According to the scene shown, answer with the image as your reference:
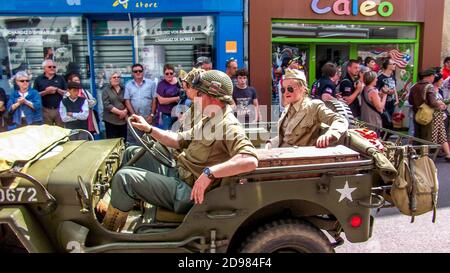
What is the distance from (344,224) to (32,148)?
2288 mm

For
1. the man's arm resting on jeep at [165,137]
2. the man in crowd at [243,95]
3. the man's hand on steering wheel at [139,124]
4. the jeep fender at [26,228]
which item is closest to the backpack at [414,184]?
the man's arm resting on jeep at [165,137]

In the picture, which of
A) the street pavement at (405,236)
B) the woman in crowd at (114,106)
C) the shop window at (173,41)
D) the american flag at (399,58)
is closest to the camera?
the street pavement at (405,236)

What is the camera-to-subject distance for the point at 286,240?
9.09 feet

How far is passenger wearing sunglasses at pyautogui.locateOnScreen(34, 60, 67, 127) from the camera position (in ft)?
22.5

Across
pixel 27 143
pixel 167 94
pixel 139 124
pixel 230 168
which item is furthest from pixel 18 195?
pixel 167 94

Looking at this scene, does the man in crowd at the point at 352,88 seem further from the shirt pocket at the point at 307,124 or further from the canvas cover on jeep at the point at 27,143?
the canvas cover on jeep at the point at 27,143

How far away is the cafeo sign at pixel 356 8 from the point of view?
28.6ft

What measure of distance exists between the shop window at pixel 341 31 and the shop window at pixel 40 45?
13.6 feet

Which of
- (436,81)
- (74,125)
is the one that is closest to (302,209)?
(74,125)

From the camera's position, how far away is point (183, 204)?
2.79 meters

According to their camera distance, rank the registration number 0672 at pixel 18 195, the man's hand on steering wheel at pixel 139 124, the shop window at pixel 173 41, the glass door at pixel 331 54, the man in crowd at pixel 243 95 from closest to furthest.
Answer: the registration number 0672 at pixel 18 195
the man's hand on steering wheel at pixel 139 124
the man in crowd at pixel 243 95
the shop window at pixel 173 41
the glass door at pixel 331 54

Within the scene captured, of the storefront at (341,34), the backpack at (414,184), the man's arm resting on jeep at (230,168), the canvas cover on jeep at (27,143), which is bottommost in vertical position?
the backpack at (414,184)

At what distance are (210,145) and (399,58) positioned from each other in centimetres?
856

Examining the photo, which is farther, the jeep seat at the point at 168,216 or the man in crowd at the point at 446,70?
the man in crowd at the point at 446,70
